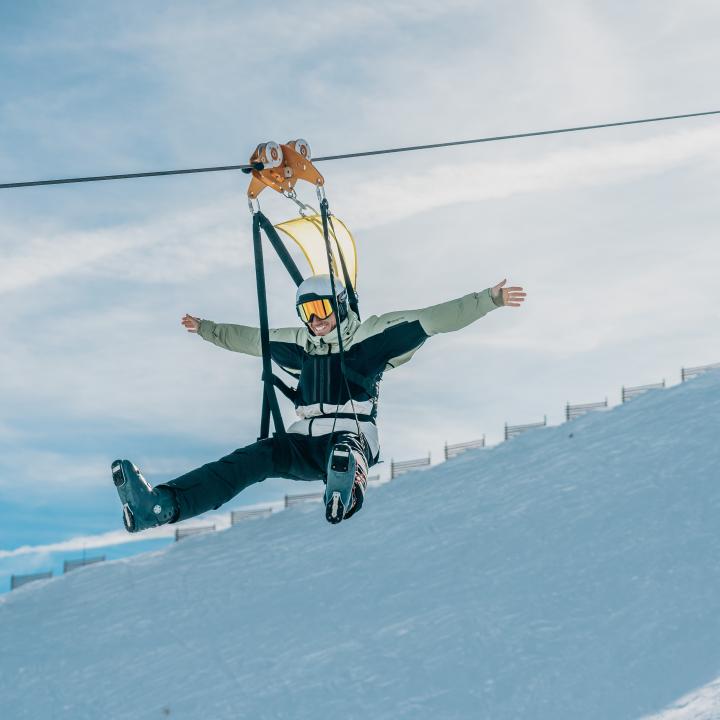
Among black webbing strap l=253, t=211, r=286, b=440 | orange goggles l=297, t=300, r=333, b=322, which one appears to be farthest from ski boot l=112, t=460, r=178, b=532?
orange goggles l=297, t=300, r=333, b=322

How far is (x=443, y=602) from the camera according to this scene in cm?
3092

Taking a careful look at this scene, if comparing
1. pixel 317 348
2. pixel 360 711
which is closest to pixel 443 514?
pixel 360 711

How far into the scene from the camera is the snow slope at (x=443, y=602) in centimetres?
2645

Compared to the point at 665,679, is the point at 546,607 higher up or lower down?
higher up

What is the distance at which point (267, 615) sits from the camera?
3384 cm

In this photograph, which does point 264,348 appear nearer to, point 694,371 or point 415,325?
point 415,325

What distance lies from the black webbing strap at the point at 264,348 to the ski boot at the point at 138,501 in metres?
0.87

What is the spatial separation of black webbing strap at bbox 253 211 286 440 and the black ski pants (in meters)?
0.11

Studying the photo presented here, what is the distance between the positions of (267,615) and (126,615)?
209 inches

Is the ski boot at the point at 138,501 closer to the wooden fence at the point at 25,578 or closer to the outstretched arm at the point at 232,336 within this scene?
the outstretched arm at the point at 232,336

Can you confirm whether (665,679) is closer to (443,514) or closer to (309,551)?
(443,514)

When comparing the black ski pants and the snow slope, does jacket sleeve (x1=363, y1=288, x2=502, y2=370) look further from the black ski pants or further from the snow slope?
the snow slope

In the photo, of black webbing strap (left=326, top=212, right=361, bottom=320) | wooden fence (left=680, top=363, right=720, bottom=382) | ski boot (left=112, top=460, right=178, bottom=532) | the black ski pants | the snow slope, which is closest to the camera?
ski boot (left=112, top=460, right=178, bottom=532)

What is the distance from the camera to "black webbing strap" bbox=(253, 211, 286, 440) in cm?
665
